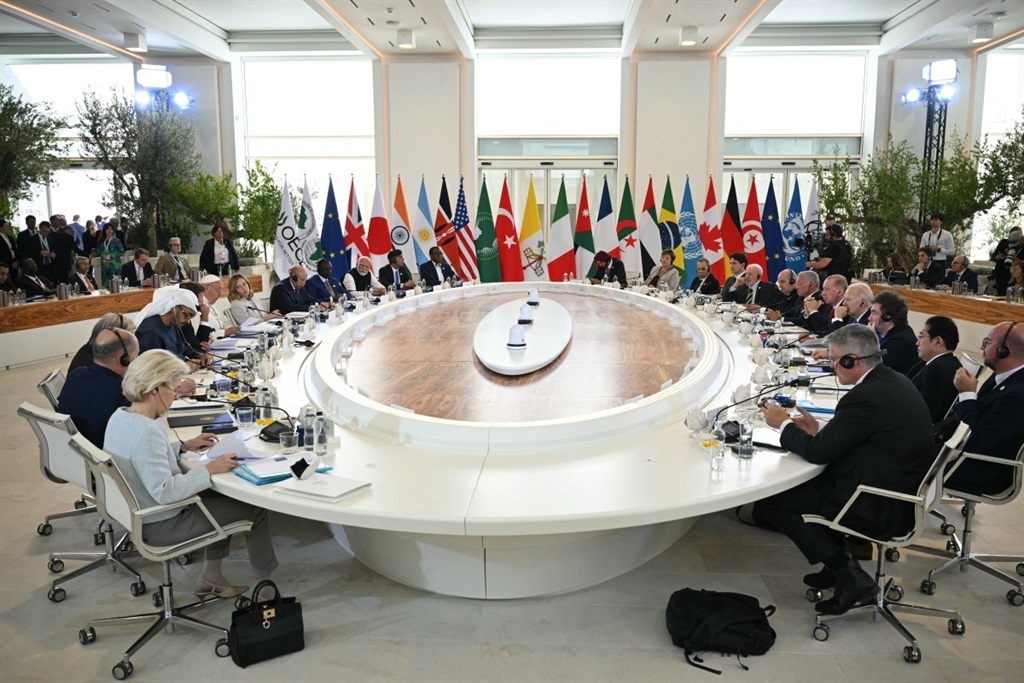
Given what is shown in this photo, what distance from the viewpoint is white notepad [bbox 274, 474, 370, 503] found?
271 centimetres

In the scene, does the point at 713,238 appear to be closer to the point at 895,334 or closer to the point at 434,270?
the point at 434,270

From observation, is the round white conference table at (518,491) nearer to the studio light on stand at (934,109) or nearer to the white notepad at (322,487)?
the white notepad at (322,487)

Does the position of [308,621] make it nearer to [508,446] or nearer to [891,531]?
[508,446]

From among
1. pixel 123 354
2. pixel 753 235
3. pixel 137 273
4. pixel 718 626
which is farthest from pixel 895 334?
pixel 137 273

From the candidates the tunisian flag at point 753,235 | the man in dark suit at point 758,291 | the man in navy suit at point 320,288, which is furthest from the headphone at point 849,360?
the tunisian flag at point 753,235

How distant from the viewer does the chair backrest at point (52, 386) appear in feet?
12.4

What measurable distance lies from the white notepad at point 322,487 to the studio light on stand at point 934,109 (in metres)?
11.2

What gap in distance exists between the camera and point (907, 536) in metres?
2.93

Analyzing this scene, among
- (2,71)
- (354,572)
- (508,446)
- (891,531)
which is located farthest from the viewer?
(2,71)

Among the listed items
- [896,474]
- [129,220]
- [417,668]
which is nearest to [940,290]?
[896,474]

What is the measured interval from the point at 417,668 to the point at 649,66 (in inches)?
475

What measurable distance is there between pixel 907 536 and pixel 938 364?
1.34 metres

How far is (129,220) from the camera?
13.1m

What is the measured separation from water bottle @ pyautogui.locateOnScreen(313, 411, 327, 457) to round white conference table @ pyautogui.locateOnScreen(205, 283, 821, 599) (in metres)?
0.05
